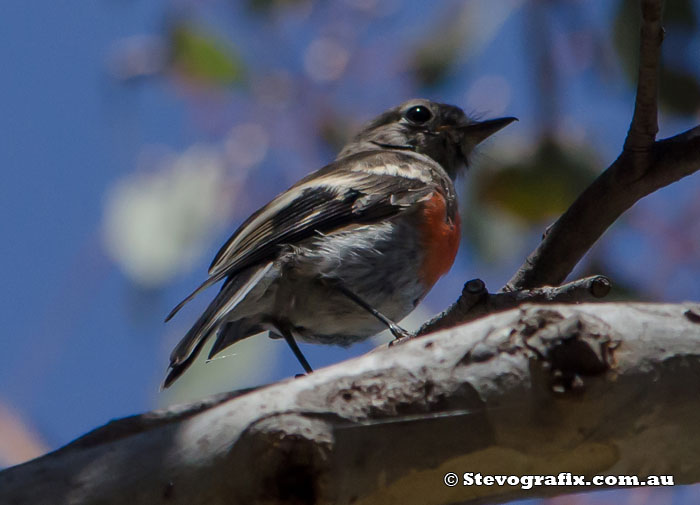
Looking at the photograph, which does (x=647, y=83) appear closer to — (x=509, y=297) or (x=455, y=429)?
(x=509, y=297)

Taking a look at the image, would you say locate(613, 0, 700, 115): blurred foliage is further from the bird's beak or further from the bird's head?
the bird's head

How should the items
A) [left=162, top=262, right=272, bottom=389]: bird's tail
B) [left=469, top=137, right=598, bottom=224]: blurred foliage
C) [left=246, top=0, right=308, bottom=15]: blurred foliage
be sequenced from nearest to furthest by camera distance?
[left=162, top=262, right=272, bottom=389]: bird's tail
[left=469, top=137, right=598, bottom=224]: blurred foliage
[left=246, top=0, right=308, bottom=15]: blurred foliage

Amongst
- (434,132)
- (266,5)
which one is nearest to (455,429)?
(266,5)

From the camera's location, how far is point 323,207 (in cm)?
373

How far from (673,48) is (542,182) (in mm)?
759

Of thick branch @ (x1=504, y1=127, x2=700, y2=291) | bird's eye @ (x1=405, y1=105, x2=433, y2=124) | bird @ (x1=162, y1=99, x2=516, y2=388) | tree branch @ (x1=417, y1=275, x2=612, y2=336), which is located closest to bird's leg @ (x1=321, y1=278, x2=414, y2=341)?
bird @ (x1=162, y1=99, x2=516, y2=388)

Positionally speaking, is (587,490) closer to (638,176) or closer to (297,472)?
(297,472)

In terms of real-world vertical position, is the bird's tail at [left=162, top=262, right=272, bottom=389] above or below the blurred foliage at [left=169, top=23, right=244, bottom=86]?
below

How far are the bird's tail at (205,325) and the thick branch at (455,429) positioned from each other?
1.18 meters

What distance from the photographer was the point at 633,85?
3629 millimetres

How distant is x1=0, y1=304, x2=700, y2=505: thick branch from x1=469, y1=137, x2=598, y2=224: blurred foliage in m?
2.10

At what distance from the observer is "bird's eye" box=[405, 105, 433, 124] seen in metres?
4.84

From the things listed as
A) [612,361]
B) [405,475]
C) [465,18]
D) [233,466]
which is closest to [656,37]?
[612,361]

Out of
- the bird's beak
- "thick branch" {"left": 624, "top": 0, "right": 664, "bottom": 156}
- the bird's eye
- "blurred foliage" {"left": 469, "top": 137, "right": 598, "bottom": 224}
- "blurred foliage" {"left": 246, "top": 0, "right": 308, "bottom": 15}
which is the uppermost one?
"blurred foliage" {"left": 246, "top": 0, "right": 308, "bottom": 15}
